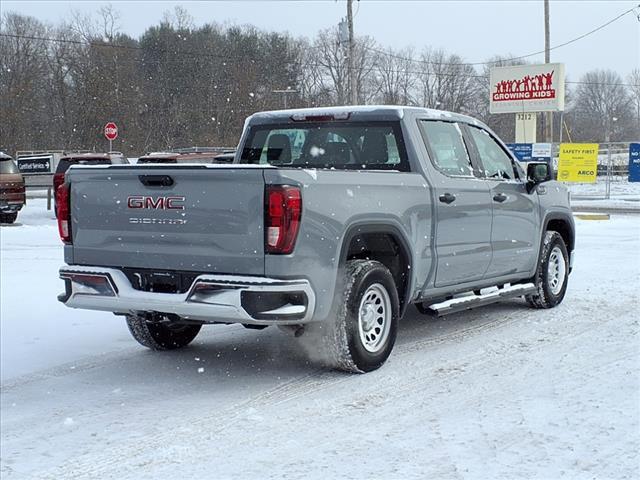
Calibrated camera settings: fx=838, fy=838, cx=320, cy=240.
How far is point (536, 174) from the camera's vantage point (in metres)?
8.00

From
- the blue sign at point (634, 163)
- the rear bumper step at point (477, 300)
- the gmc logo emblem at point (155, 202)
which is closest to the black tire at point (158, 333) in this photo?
the gmc logo emblem at point (155, 202)

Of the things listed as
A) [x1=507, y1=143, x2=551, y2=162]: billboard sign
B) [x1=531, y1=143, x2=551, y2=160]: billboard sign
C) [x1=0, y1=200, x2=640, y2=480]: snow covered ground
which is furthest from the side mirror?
[x1=531, y1=143, x2=551, y2=160]: billboard sign

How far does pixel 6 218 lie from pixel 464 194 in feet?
54.9

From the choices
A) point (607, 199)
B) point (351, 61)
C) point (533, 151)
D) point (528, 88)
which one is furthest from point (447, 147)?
point (528, 88)

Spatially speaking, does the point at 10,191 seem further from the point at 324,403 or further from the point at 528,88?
the point at 528,88

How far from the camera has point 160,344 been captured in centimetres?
673

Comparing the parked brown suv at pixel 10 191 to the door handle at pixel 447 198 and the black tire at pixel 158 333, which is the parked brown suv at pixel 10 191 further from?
the door handle at pixel 447 198

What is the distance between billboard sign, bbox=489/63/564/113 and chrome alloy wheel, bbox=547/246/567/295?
90.7 feet

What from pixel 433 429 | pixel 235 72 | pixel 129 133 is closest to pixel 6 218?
pixel 433 429

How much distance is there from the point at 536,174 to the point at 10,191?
15.6m

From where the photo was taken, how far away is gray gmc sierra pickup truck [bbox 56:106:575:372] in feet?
17.0

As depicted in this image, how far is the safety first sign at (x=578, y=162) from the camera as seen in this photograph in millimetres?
29016

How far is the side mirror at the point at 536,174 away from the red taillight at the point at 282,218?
11.7 ft

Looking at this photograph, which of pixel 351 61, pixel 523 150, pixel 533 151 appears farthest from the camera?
pixel 351 61
